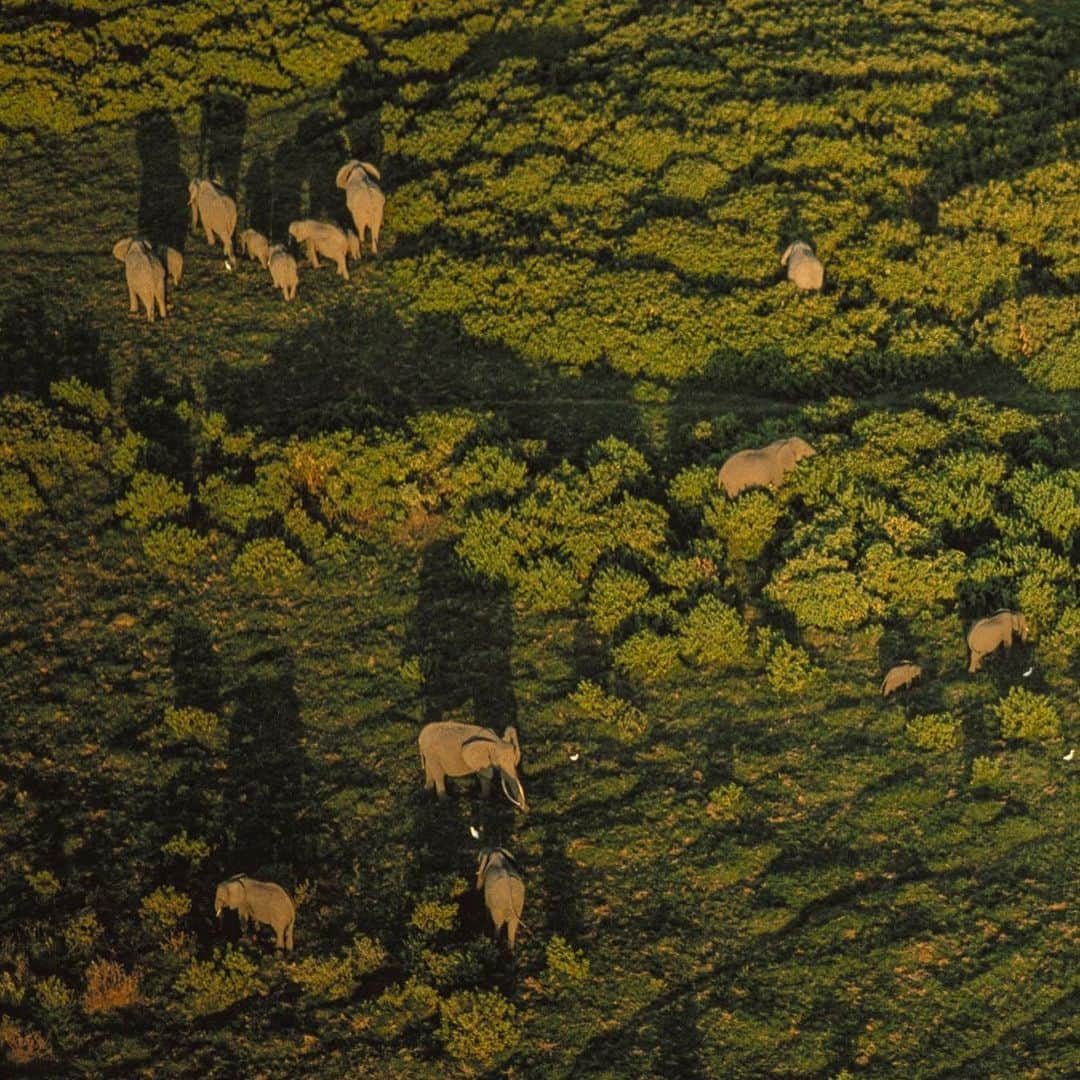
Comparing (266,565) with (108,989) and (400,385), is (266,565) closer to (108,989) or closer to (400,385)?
(400,385)

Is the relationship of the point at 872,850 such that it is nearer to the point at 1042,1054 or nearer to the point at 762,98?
the point at 1042,1054

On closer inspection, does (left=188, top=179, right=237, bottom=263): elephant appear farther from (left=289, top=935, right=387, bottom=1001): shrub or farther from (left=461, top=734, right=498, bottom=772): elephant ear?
(left=289, top=935, right=387, bottom=1001): shrub

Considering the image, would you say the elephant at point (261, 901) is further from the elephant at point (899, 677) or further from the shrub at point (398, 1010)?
the elephant at point (899, 677)

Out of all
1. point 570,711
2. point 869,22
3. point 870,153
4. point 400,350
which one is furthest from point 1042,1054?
point 869,22

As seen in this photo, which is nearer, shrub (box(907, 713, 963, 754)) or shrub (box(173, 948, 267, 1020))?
shrub (box(173, 948, 267, 1020))

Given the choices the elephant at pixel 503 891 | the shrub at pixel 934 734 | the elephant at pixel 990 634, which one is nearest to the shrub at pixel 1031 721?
the shrub at pixel 934 734

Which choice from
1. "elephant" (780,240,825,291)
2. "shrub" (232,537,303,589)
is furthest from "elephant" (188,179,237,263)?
"elephant" (780,240,825,291)
